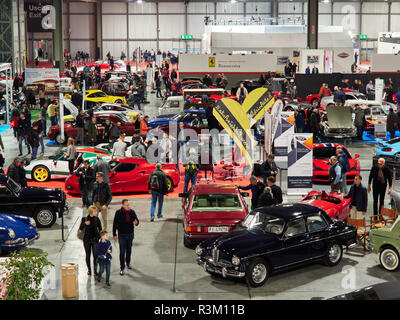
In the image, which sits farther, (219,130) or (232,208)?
(219,130)

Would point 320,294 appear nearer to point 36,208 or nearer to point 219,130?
point 36,208

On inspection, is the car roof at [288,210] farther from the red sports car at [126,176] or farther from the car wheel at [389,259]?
the red sports car at [126,176]

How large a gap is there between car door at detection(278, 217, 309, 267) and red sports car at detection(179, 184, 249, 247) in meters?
1.48

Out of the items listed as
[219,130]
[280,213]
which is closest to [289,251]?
[280,213]

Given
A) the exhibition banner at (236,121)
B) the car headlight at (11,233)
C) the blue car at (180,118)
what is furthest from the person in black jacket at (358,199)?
the blue car at (180,118)

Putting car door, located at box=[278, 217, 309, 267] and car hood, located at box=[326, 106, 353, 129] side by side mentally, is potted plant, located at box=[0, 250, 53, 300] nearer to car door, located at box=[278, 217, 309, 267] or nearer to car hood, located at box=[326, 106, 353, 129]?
car door, located at box=[278, 217, 309, 267]

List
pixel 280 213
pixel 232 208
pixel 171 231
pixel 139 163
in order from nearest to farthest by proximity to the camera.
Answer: pixel 280 213, pixel 232 208, pixel 171 231, pixel 139 163

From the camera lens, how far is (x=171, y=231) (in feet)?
50.6

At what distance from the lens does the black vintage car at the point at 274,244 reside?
11609mm

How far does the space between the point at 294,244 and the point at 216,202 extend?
259cm

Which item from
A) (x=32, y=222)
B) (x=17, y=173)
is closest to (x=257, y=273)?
(x=32, y=222)

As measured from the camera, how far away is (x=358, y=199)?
14.7 m

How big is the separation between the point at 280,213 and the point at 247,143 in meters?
7.45

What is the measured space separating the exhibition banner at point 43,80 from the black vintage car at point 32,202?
609 inches
